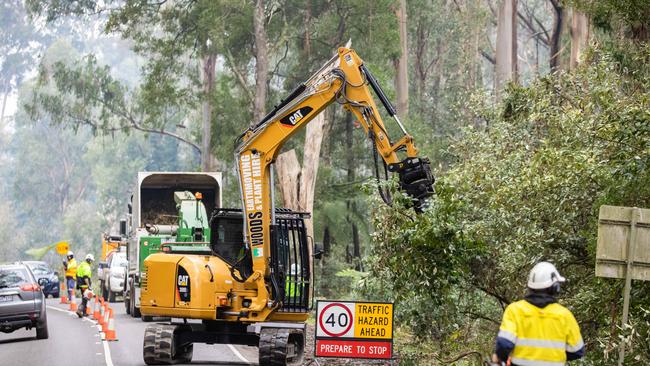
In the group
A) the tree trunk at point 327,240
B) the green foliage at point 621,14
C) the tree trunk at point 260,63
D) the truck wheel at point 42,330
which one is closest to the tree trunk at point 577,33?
the tree trunk at point 260,63

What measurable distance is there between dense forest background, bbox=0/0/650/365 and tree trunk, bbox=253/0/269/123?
0.36 ft

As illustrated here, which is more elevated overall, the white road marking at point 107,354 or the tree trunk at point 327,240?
the tree trunk at point 327,240

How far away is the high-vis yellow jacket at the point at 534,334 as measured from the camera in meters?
8.55

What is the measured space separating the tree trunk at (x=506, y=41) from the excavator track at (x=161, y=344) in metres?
27.0

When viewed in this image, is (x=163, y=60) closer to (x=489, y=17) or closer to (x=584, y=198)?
(x=489, y=17)

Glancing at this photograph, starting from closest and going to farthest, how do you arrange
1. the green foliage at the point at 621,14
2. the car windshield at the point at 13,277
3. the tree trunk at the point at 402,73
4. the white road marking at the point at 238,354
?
the green foliage at the point at 621,14, the white road marking at the point at 238,354, the car windshield at the point at 13,277, the tree trunk at the point at 402,73

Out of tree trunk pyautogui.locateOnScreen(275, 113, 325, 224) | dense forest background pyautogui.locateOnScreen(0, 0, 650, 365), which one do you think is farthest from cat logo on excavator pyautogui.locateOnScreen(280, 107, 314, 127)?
tree trunk pyautogui.locateOnScreen(275, 113, 325, 224)

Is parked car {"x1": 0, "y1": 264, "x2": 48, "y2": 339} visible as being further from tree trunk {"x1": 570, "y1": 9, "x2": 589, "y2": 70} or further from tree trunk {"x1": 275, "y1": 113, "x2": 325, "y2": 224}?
tree trunk {"x1": 570, "y1": 9, "x2": 589, "y2": 70}

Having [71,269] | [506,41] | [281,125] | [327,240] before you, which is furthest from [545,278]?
[506,41]

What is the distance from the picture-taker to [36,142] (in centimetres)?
9469

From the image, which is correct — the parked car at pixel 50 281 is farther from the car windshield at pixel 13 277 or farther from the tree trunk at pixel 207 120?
the car windshield at pixel 13 277

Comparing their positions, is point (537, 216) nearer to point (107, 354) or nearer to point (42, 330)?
point (107, 354)

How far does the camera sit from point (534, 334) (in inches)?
338

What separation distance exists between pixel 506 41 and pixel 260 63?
30.8 feet
